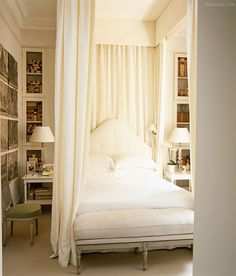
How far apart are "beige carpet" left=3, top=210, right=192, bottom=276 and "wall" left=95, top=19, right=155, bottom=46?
3.32 m

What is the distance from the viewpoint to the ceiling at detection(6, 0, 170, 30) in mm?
4051

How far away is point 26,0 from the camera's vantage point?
3.97 m

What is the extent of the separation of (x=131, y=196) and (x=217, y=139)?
6.22ft

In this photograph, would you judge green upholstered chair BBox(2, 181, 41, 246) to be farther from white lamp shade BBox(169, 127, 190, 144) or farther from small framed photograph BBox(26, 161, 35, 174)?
white lamp shade BBox(169, 127, 190, 144)

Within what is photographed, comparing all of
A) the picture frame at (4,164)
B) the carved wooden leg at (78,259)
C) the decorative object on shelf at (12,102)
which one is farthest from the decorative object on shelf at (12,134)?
the carved wooden leg at (78,259)

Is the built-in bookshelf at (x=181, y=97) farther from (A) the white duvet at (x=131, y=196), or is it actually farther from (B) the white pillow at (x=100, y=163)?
(A) the white duvet at (x=131, y=196)

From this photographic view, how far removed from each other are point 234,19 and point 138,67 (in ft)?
12.9

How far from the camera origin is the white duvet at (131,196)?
8.82 ft

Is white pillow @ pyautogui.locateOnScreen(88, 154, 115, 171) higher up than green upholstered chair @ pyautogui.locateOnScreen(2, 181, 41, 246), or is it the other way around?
white pillow @ pyautogui.locateOnScreen(88, 154, 115, 171)

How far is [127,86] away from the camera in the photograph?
4.85 meters

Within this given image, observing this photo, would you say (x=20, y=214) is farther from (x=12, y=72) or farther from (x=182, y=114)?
(x=182, y=114)

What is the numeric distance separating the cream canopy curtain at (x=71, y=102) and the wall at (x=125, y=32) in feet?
6.98

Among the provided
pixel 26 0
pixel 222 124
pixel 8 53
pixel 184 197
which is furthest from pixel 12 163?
pixel 222 124

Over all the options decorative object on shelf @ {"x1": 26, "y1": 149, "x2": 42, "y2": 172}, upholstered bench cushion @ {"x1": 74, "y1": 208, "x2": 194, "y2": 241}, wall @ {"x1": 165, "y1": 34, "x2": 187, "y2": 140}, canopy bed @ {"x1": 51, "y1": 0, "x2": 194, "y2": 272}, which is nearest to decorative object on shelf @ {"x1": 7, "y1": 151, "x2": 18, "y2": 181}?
decorative object on shelf @ {"x1": 26, "y1": 149, "x2": 42, "y2": 172}
